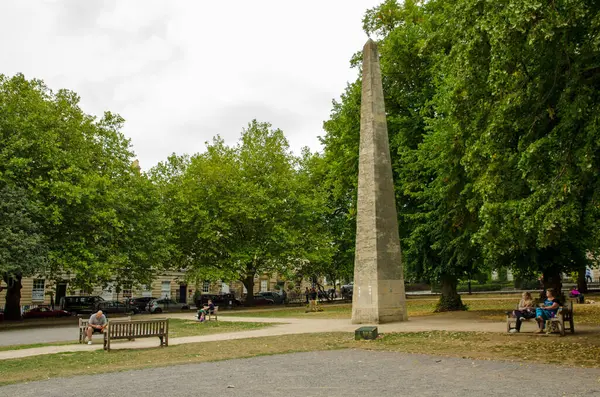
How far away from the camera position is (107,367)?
33.9 feet

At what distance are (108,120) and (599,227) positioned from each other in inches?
1109

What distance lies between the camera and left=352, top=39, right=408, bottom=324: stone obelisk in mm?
18531

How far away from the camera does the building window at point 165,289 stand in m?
53.8

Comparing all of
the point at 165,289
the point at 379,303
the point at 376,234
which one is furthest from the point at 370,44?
the point at 165,289

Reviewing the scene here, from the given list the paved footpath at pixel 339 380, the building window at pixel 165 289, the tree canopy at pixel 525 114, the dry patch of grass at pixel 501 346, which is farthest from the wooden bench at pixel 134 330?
the building window at pixel 165 289

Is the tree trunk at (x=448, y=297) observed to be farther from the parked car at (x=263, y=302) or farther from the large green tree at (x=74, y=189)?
the parked car at (x=263, y=302)

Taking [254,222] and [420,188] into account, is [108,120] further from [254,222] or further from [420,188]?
[420,188]

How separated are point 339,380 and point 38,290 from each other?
42.7 meters

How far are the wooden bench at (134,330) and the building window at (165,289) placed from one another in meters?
41.1

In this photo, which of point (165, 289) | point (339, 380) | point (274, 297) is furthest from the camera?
point (165, 289)

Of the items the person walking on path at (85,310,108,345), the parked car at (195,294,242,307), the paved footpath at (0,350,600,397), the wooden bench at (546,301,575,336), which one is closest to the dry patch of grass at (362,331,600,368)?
the wooden bench at (546,301,575,336)

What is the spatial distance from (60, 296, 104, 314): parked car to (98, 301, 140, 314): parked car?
1.94 ft

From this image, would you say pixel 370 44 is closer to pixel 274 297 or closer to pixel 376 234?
pixel 376 234

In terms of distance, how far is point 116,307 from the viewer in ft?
130
